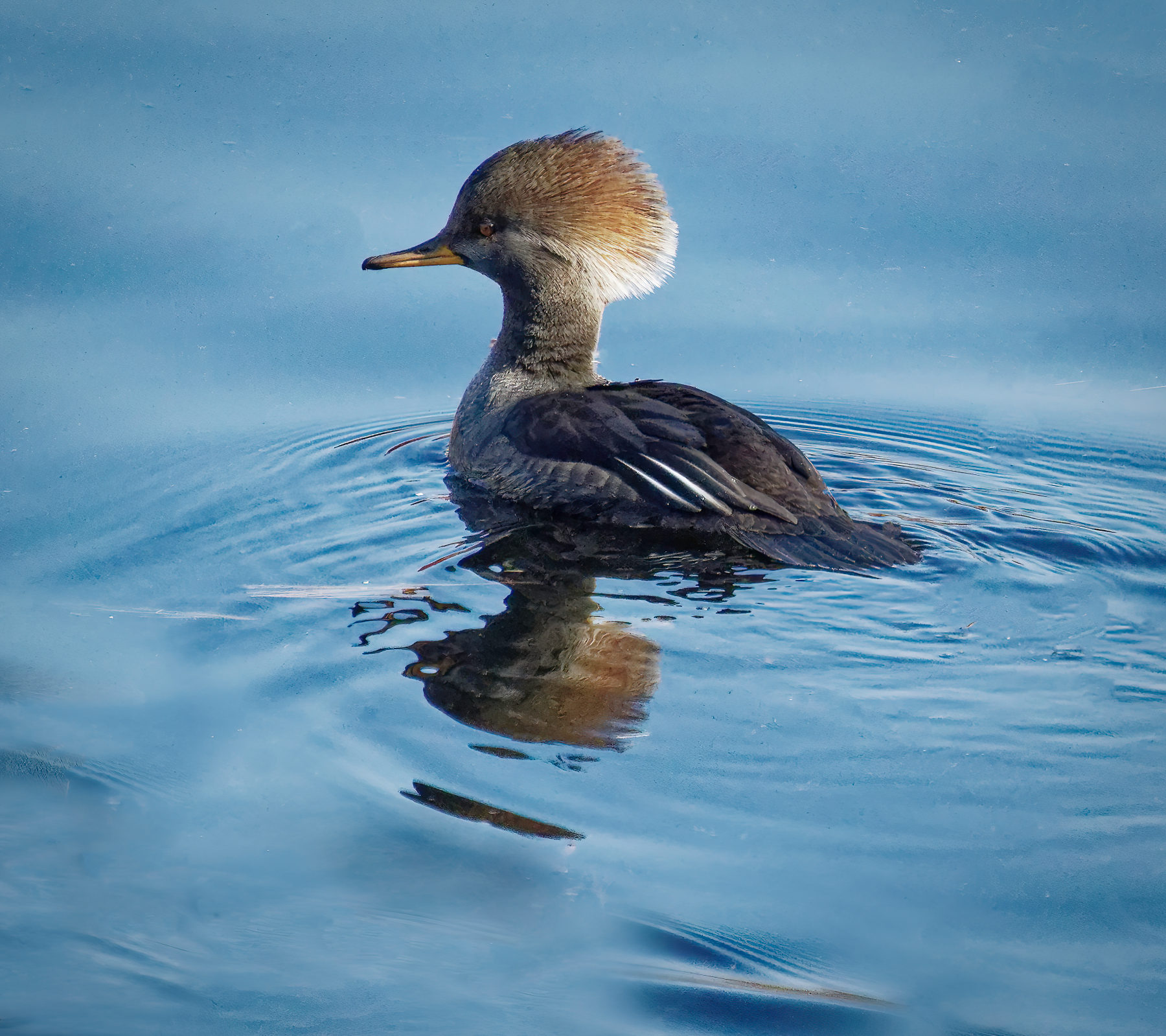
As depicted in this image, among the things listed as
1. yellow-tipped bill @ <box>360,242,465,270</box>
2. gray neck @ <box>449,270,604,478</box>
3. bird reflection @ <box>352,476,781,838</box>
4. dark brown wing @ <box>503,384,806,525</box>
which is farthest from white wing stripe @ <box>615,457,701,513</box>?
yellow-tipped bill @ <box>360,242,465,270</box>

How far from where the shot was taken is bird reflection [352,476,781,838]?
2.85 meters

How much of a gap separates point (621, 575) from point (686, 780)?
45.9 inches

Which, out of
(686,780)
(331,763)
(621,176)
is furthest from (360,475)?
(686,780)

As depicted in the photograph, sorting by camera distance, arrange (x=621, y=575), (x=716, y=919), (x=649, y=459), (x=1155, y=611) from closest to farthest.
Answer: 1. (x=716, y=919)
2. (x=1155, y=611)
3. (x=621, y=575)
4. (x=649, y=459)

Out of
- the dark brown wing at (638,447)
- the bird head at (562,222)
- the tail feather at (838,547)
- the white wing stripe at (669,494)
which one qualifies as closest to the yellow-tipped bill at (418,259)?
the bird head at (562,222)

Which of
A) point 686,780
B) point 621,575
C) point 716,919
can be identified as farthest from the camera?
point 621,575

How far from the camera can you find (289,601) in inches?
138

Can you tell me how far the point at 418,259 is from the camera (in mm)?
4801

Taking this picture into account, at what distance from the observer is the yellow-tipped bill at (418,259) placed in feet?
15.6

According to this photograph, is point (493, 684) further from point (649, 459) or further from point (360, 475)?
point (360, 475)

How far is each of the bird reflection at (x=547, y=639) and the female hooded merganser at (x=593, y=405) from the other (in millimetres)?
130

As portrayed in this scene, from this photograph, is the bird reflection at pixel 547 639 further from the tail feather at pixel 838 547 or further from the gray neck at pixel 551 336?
the gray neck at pixel 551 336

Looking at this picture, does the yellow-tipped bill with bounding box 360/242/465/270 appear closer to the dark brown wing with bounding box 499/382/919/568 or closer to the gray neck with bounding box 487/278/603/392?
the gray neck with bounding box 487/278/603/392

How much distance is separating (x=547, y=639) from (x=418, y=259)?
204 cm
